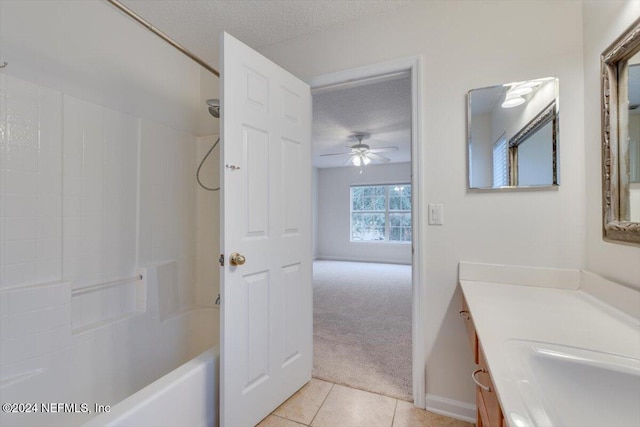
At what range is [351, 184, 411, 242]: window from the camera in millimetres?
6871

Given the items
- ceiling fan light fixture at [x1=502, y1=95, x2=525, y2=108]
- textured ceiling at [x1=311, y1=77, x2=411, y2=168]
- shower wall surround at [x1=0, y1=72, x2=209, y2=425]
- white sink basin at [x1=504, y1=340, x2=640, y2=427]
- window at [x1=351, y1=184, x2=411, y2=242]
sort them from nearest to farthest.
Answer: white sink basin at [x1=504, y1=340, x2=640, y2=427]
shower wall surround at [x1=0, y1=72, x2=209, y2=425]
ceiling fan light fixture at [x1=502, y1=95, x2=525, y2=108]
textured ceiling at [x1=311, y1=77, x2=411, y2=168]
window at [x1=351, y1=184, x2=411, y2=242]

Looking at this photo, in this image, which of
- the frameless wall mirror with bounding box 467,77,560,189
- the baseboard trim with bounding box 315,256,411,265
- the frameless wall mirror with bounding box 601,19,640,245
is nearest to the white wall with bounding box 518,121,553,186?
the frameless wall mirror with bounding box 467,77,560,189

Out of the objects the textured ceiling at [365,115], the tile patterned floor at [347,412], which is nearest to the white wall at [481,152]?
the textured ceiling at [365,115]

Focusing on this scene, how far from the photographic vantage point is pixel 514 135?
1526 mm

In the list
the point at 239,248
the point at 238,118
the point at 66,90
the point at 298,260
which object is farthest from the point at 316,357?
the point at 66,90

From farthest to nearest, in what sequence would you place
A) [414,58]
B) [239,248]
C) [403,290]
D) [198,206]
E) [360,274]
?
[360,274] < [403,290] < [198,206] < [414,58] < [239,248]

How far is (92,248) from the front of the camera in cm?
168

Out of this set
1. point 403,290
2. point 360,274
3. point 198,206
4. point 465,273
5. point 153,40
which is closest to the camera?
point 465,273

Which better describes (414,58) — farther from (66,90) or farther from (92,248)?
(92,248)

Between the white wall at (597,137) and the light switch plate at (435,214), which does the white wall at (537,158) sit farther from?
the light switch plate at (435,214)

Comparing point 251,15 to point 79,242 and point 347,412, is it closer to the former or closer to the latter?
point 79,242

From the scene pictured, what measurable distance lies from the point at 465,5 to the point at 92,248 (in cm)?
256

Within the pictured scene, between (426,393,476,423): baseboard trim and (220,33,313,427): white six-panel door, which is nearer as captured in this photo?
(220,33,313,427): white six-panel door

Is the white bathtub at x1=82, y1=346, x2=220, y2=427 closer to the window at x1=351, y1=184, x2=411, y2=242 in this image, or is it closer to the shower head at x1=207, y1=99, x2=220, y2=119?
the shower head at x1=207, y1=99, x2=220, y2=119
